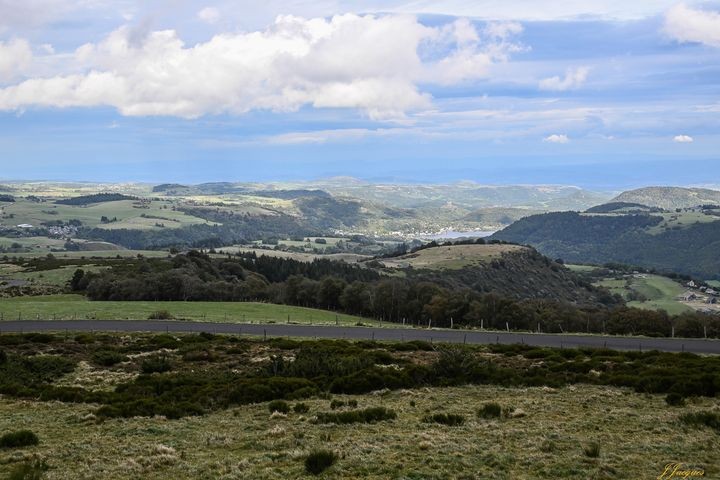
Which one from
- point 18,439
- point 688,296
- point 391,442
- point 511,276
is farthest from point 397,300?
point 688,296

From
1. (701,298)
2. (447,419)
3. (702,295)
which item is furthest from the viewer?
(702,295)

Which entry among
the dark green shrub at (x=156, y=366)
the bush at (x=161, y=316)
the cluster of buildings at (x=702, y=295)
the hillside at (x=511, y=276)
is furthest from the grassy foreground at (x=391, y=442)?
the cluster of buildings at (x=702, y=295)

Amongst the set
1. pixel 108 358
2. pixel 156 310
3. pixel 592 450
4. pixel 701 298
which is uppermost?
pixel 592 450

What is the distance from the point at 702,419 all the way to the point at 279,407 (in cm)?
1375

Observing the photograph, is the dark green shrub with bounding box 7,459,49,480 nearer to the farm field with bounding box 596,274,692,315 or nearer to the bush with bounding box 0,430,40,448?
the bush with bounding box 0,430,40,448

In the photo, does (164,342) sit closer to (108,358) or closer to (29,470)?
(108,358)

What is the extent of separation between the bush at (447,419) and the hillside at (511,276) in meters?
128

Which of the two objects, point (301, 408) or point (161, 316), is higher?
point (301, 408)

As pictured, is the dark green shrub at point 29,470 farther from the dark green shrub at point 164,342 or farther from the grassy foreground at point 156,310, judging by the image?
the grassy foreground at point 156,310

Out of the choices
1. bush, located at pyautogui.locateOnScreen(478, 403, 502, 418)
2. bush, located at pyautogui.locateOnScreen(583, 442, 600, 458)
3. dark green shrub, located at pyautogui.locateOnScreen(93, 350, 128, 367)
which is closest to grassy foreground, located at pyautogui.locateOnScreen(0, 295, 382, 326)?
dark green shrub, located at pyautogui.locateOnScreen(93, 350, 128, 367)

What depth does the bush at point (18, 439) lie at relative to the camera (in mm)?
17531

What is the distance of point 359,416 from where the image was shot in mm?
20812

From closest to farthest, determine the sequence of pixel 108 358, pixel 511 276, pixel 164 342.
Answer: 1. pixel 108 358
2. pixel 164 342
3. pixel 511 276

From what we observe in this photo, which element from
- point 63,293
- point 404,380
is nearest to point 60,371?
point 404,380
